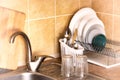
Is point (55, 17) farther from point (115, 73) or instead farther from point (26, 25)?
point (115, 73)

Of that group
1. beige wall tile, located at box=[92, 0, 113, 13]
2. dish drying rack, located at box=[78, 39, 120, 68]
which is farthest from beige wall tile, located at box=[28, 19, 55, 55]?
beige wall tile, located at box=[92, 0, 113, 13]

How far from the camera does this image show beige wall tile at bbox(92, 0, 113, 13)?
1.85 m

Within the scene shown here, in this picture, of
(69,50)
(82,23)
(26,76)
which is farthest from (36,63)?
(82,23)

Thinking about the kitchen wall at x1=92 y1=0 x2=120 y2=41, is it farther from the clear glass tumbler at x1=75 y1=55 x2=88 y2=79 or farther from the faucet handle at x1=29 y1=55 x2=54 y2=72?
the faucet handle at x1=29 y1=55 x2=54 y2=72

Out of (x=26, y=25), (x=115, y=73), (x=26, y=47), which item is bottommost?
(x=115, y=73)

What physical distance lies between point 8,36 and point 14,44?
62 mm

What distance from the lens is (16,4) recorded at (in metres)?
1.58

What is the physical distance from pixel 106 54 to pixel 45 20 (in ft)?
1.42

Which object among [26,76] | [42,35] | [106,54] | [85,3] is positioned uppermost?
[85,3]

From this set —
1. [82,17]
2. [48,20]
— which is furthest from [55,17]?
[82,17]

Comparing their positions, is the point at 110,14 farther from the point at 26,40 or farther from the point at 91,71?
the point at 26,40

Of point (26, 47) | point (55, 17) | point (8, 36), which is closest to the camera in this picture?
point (8, 36)

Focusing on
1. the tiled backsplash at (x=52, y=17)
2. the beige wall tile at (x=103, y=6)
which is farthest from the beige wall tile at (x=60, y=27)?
the beige wall tile at (x=103, y=6)

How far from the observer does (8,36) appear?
154cm
